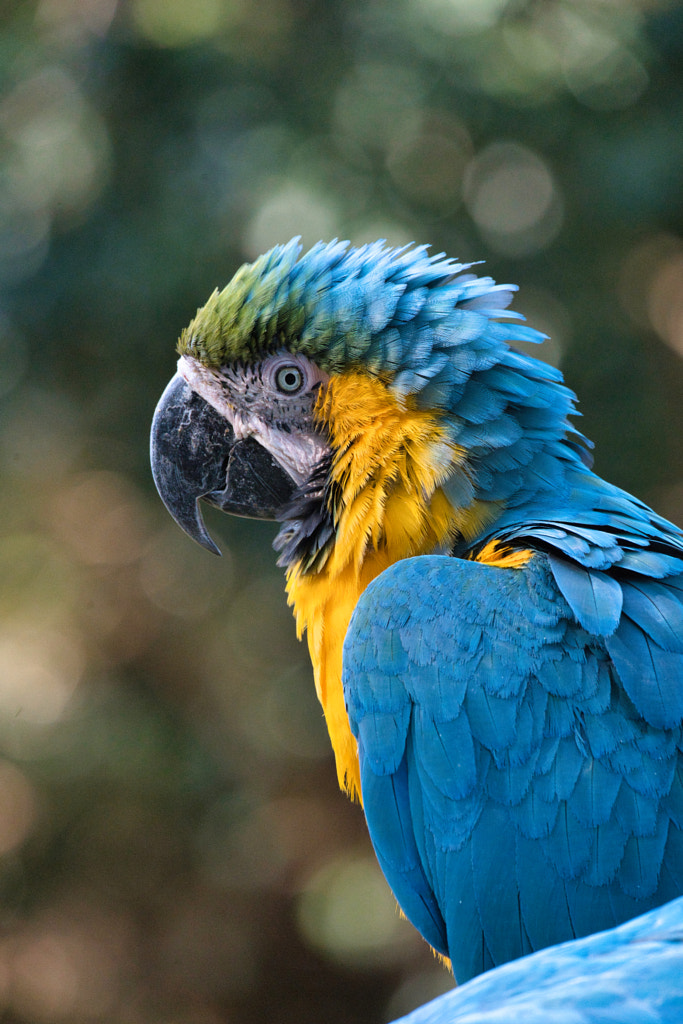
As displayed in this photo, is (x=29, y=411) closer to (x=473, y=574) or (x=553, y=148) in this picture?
(x=553, y=148)

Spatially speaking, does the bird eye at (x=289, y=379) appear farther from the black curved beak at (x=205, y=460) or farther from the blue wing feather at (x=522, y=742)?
the blue wing feather at (x=522, y=742)

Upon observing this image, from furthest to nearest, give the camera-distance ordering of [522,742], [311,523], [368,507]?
[311,523]
[368,507]
[522,742]

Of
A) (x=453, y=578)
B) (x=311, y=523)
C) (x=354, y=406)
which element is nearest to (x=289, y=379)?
(x=354, y=406)

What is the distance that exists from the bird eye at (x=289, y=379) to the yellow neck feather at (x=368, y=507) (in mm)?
58

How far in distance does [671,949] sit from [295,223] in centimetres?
271

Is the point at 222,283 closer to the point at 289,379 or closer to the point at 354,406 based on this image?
the point at 289,379

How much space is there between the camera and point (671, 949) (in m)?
0.62

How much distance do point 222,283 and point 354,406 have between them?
1.70m

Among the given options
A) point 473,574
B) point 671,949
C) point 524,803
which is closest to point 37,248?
point 473,574

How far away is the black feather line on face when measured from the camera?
1451 mm

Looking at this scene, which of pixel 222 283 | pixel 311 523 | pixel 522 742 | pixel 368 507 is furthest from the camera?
pixel 222 283

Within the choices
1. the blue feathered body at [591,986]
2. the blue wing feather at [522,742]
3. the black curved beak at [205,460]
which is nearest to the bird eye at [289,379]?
the black curved beak at [205,460]

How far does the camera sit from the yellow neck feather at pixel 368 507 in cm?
135

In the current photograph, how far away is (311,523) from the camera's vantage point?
1477 mm
